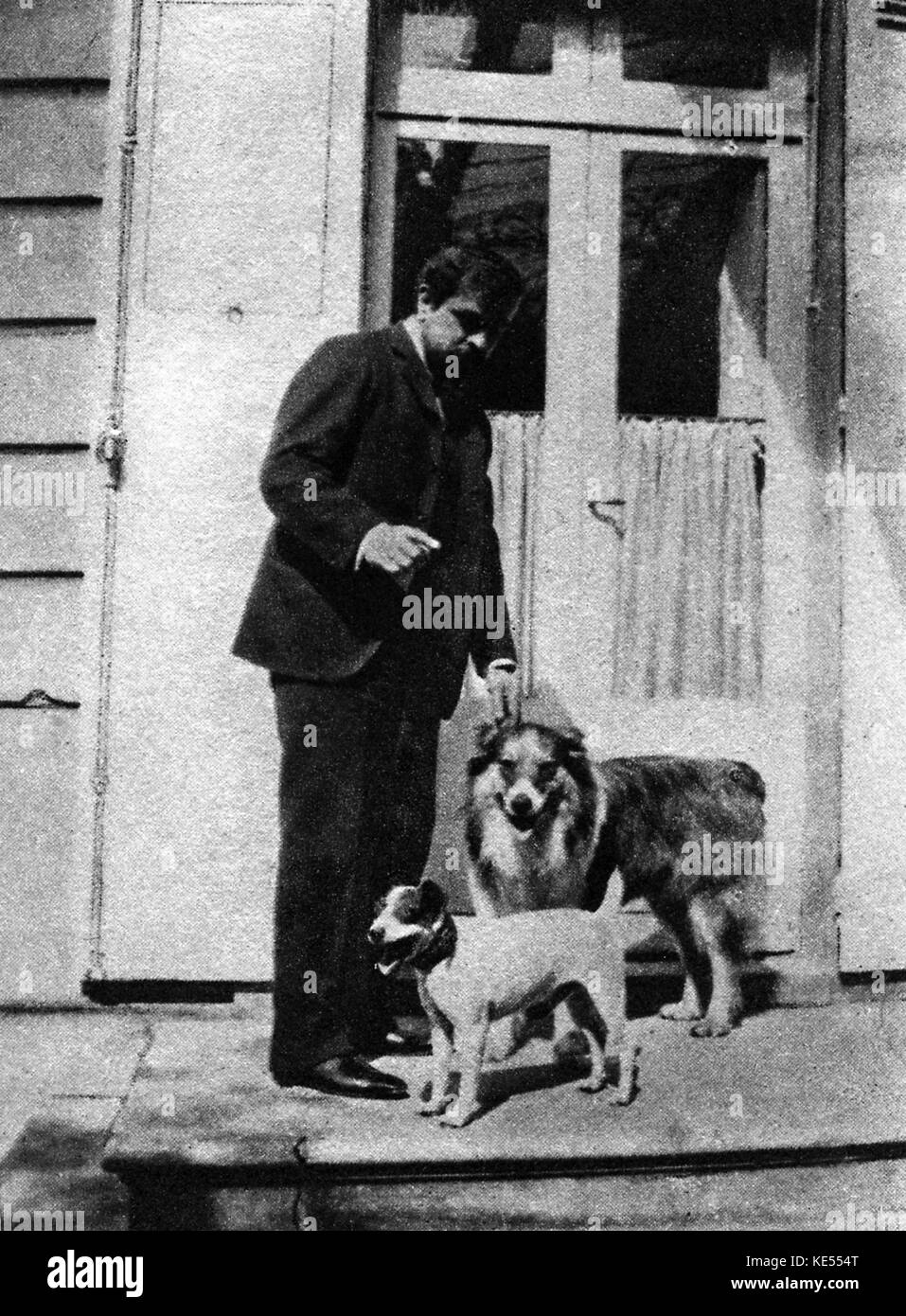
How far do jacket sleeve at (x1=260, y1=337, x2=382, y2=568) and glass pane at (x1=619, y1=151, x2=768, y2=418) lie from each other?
966 mm

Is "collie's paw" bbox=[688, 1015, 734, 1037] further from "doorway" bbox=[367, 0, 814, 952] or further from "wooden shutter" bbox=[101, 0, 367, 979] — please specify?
"wooden shutter" bbox=[101, 0, 367, 979]

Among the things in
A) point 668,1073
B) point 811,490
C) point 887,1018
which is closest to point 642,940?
point 668,1073

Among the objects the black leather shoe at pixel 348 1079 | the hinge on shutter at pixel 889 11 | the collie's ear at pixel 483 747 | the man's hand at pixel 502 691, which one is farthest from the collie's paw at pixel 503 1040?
the hinge on shutter at pixel 889 11

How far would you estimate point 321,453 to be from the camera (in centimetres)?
450

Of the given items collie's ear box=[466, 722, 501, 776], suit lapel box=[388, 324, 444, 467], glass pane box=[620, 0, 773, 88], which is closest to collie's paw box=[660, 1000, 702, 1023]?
collie's ear box=[466, 722, 501, 776]

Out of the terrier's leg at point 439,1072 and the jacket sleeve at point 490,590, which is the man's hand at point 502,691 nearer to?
the jacket sleeve at point 490,590

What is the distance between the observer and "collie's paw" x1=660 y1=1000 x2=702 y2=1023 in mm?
4629

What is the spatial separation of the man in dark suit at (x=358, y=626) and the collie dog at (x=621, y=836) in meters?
0.24

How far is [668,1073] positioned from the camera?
4.36 m

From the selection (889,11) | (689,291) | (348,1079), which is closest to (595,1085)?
(348,1079)

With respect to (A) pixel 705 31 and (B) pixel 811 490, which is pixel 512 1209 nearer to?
(B) pixel 811 490

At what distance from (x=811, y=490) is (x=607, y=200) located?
3.95 ft

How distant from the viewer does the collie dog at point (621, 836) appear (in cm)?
447

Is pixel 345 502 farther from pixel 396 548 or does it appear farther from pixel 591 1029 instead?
pixel 591 1029
